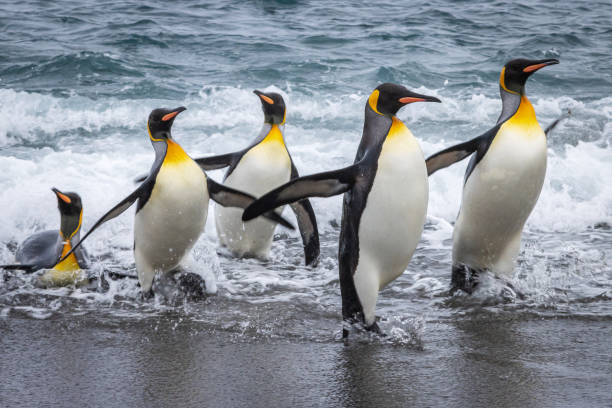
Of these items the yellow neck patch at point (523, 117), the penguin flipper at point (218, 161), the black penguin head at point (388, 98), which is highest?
the black penguin head at point (388, 98)

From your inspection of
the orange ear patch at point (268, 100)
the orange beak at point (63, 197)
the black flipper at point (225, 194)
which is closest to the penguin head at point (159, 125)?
the black flipper at point (225, 194)

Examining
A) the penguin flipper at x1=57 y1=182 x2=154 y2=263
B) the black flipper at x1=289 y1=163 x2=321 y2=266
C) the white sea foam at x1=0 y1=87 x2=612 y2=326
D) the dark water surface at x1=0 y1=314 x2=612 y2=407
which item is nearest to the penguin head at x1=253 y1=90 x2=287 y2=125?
the black flipper at x1=289 y1=163 x2=321 y2=266

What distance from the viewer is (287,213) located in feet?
20.8

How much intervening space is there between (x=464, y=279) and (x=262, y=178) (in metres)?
1.52

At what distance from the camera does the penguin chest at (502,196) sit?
3768 millimetres

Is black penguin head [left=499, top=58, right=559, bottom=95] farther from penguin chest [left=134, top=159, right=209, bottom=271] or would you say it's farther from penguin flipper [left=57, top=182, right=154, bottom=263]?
penguin flipper [left=57, top=182, right=154, bottom=263]

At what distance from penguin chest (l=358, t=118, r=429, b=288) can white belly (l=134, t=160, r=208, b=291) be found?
108cm

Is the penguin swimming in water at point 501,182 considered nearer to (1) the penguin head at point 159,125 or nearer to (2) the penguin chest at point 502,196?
(2) the penguin chest at point 502,196

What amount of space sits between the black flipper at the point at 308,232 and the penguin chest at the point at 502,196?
95cm

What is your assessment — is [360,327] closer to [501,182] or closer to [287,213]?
[501,182]

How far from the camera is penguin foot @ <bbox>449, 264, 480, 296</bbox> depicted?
388cm

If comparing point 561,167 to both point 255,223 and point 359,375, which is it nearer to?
point 255,223

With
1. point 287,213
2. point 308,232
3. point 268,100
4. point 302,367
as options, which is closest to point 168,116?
point 268,100

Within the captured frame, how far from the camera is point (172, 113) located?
12.6ft
